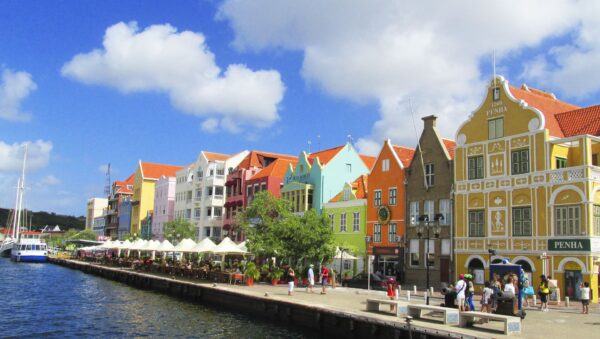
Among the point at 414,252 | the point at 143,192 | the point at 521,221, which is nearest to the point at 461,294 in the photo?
the point at 521,221

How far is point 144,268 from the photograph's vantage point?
67.6 metres

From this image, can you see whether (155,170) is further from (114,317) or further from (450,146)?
(114,317)

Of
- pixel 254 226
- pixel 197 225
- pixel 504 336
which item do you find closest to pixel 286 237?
pixel 254 226

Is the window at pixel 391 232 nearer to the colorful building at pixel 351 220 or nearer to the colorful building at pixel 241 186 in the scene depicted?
the colorful building at pixel 351 220

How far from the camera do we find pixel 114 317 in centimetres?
3528

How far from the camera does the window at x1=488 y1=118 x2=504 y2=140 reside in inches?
1729

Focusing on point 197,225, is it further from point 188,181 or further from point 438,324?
point 438,324

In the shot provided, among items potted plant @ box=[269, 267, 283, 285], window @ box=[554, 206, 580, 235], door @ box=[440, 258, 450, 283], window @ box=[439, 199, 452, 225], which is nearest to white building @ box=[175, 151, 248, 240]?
potted plant @ box=[269, 267, 283, 285]

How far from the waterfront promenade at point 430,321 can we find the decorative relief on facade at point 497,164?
10865mm

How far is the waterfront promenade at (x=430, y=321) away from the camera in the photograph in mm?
22703

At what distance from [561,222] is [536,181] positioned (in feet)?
10.6

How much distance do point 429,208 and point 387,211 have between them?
196 inches

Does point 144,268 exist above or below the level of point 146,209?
below

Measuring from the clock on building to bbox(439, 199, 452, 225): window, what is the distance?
614 cm
